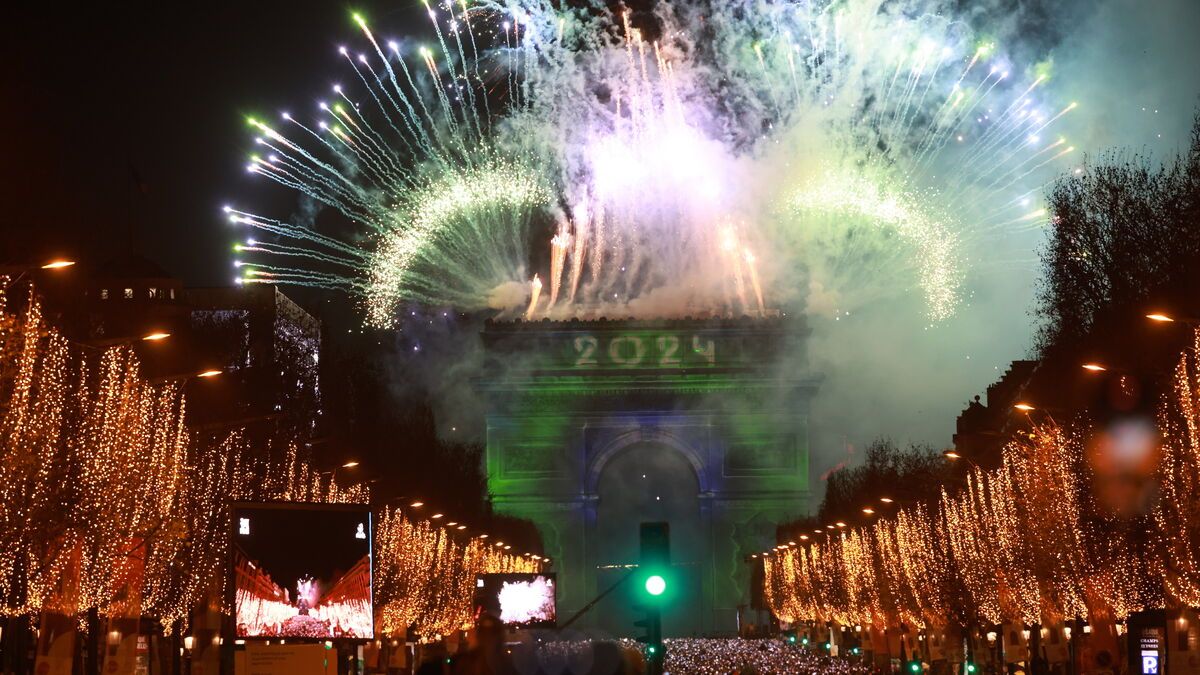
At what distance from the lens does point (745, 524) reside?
12188 centimetres

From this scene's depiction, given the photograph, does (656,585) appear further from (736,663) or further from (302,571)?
(736,663)

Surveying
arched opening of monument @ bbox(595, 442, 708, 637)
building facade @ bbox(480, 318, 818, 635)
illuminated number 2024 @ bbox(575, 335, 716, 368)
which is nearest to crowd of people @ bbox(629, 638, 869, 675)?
building facade @ bbox(480, 318, 818, 635)

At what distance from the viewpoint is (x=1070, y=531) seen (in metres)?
41.7

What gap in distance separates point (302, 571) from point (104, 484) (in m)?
13.9

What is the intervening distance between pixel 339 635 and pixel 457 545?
206 feet

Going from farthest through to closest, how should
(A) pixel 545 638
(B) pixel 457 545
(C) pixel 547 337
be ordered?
(C) pixel 547 337 → (B) pixel 457 545 → (A) pixel 545 638

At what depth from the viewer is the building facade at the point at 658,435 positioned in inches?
4707

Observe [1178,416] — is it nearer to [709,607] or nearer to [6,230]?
[6,230]

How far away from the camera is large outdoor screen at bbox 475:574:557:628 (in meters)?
52.7

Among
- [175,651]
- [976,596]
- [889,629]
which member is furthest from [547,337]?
[175,651]

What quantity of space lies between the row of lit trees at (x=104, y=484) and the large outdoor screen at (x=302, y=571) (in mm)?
4140

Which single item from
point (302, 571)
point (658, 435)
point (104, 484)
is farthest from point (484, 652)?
point (658, 435)

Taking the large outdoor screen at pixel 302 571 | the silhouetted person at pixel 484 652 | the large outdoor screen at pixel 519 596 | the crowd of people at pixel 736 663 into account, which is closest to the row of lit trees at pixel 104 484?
the large outdoor screen at pixel 302 571

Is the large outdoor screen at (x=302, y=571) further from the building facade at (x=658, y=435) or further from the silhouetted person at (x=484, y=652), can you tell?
the building facade at (x=658, y=435)
